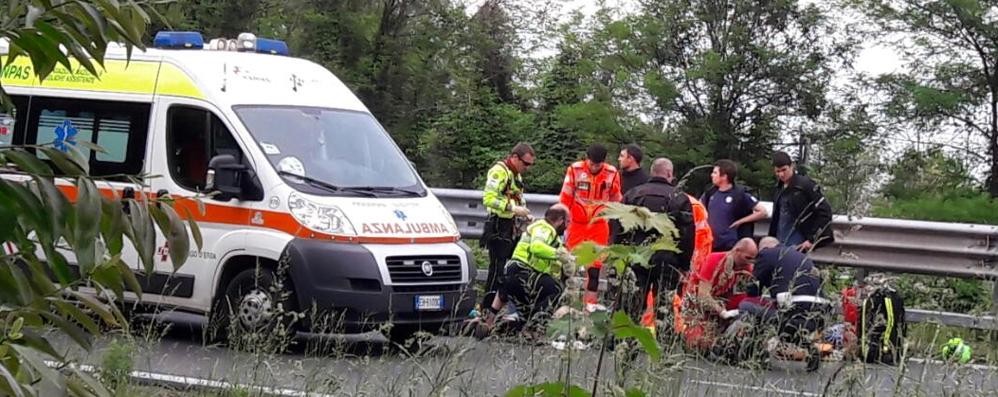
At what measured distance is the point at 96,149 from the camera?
2297 mm

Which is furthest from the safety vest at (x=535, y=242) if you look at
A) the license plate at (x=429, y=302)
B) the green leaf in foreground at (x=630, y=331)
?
the green leaf in foreground at (x=630, y=331)

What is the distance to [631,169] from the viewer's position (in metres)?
11.6

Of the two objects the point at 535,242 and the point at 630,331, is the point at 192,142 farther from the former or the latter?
the point at 630,331

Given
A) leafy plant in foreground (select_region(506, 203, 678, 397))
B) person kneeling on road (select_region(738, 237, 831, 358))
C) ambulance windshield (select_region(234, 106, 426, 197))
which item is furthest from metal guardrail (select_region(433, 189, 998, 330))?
leafy plant in foreground (select_region(506, 203, 678, 397))

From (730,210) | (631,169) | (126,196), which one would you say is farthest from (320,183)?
(126,196)

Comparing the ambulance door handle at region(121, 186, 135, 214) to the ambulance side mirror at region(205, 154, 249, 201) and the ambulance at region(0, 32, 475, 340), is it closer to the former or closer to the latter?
the ambulance at region(0, 32, 475, 340)

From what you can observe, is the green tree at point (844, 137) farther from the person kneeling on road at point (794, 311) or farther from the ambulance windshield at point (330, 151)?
the person kneeling on road at point (794, 311)

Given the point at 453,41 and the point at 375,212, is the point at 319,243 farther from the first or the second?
the point at 453,41

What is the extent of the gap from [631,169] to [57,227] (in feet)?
32.2

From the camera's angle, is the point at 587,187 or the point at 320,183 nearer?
the point at 320,183

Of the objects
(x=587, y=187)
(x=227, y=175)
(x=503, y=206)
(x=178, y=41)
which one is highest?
(x=178, y=41)

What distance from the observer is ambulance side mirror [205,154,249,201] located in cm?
882

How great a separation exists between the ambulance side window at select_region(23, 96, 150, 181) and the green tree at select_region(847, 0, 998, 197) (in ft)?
49.6

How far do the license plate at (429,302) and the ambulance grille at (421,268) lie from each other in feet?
0.36
